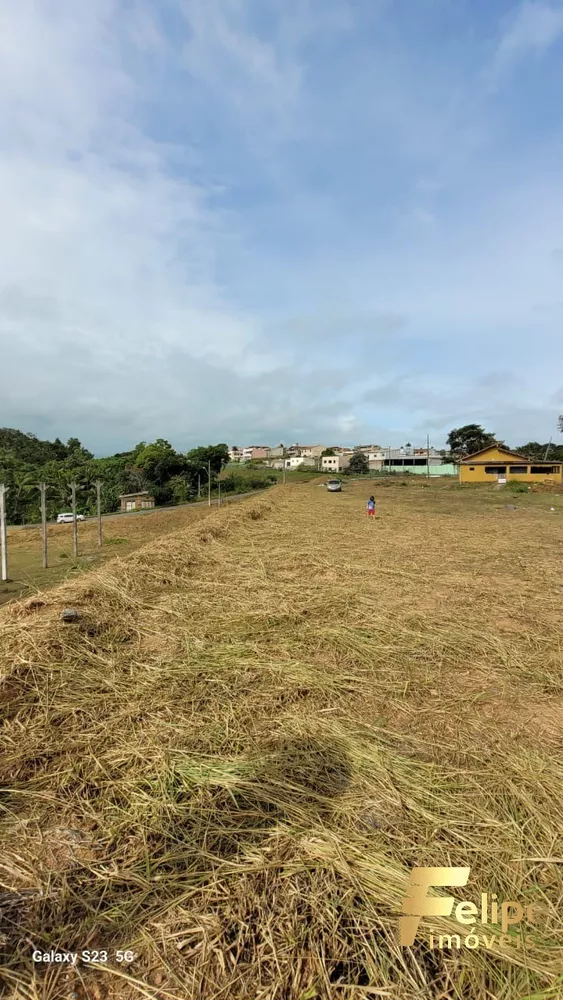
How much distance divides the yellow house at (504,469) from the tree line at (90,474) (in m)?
22.8

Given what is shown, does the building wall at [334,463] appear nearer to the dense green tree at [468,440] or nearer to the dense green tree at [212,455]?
the dense green tree at [468,440]

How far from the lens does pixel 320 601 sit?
4730mm

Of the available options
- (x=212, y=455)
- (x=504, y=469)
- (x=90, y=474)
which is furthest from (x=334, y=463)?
(x=90, y=474)

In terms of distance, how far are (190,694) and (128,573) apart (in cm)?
273

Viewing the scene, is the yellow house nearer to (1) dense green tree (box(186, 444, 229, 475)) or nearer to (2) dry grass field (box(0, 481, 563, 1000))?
(1) dense green tree (box(186, 444, 229, 475))

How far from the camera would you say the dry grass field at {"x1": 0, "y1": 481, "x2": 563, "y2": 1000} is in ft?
4.07

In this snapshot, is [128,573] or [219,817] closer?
[219,817]

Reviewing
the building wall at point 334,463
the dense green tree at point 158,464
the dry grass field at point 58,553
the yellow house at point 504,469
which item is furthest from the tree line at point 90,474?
the building wall at point 334,463

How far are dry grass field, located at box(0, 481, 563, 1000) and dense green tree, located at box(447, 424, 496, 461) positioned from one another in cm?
7054

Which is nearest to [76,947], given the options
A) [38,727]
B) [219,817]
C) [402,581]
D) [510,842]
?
[219,817]

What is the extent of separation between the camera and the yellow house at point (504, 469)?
40125 millimetres

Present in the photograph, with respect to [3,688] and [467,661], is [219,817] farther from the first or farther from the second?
[467,661]

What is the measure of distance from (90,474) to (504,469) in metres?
39.1

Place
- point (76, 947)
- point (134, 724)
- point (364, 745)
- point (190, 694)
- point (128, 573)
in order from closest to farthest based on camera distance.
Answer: point (76, 947) → point (364, 745) → point (134, 724) → point (190, 694) → point (128, 573)
